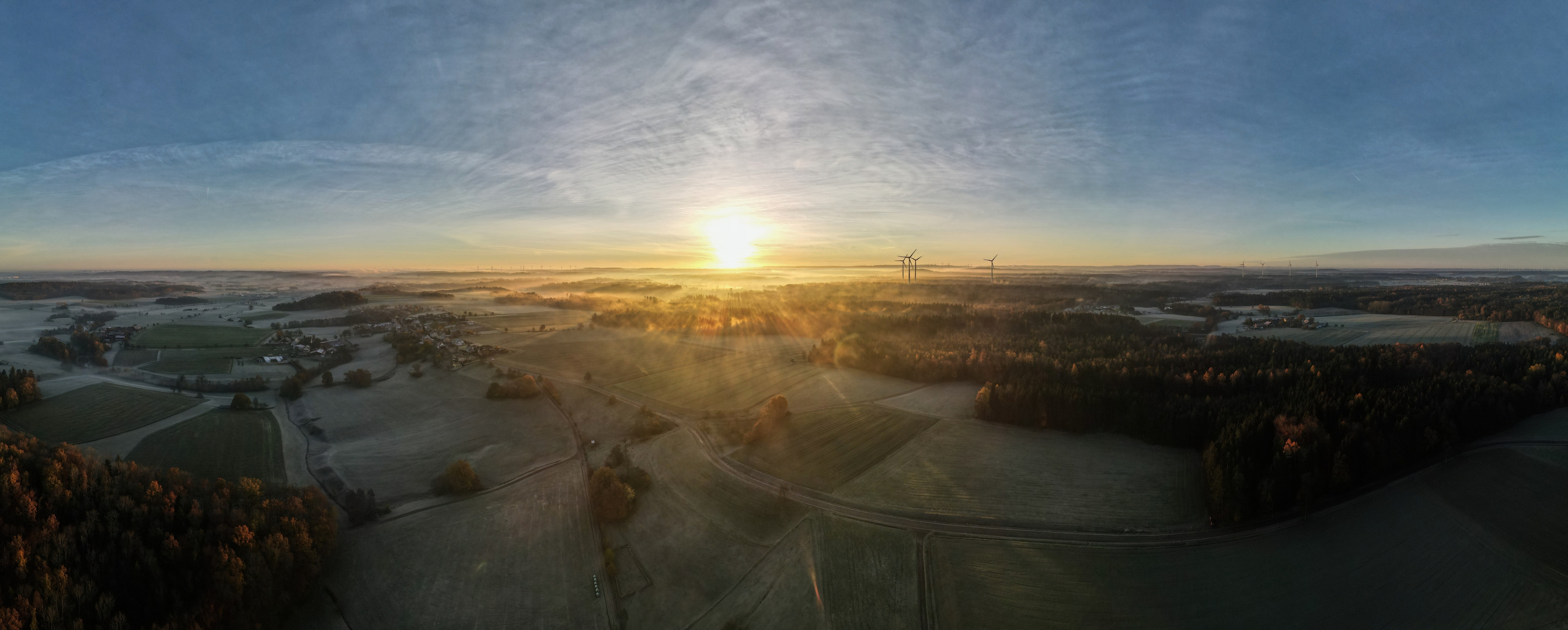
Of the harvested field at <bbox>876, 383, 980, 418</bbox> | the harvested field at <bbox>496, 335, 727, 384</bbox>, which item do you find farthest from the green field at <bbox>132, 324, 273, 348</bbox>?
the harvested field at <bbox>876, 383, 980, 418</bbox>

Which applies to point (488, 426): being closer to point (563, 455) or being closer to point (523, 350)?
point (563, 455)

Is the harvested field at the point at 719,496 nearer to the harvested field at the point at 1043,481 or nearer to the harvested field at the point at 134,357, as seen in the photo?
the harvested field at the point at 1043,481

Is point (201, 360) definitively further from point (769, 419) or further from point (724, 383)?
point (769, 419)

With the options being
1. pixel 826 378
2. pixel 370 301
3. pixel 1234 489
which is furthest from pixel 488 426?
pixel 370 301

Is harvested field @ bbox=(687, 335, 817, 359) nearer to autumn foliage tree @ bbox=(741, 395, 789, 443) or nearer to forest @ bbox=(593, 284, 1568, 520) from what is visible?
forest @ bbox=(593, 284, 1568, 520)

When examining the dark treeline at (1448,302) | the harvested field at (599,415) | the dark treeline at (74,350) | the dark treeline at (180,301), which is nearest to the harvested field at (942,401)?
the harvested field at (599,415)

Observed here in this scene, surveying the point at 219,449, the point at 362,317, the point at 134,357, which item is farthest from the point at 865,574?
the point at 362,317
